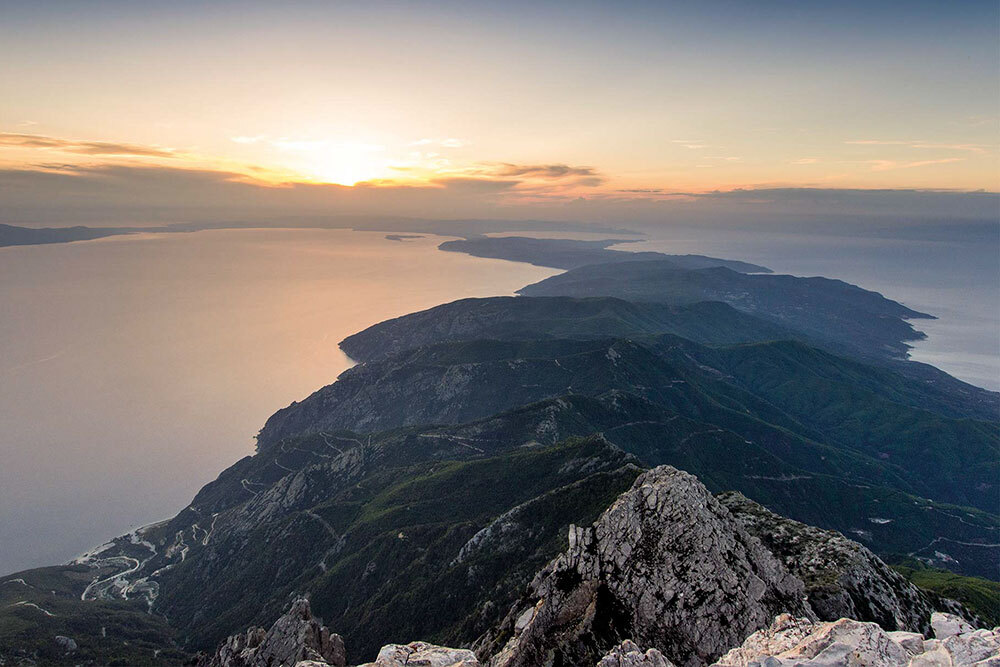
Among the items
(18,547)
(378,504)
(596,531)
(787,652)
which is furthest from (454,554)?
(18,547)

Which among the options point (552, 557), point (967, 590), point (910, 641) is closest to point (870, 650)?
point (910, 641)

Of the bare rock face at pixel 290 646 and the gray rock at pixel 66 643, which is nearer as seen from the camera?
the bare rock face at pixel 290 646

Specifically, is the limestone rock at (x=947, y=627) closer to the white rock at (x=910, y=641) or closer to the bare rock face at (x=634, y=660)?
the white rock at (x=910, y=641)

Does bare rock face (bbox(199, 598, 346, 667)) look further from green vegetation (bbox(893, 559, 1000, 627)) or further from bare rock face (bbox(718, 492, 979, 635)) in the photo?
green vegetation (bbox(893, 559, 1000, 627))

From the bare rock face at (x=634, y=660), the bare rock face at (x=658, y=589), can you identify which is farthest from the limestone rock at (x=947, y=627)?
the bare rock face at (x=634, y=660)

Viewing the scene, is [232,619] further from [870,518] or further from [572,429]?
[870,518]

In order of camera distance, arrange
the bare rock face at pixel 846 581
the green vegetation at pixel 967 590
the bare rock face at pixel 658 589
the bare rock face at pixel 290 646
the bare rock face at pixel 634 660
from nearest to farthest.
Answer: the bare rock face at pixel 634 660 → the bare rock face at pixel 658 589 → the bare rock face at pixel 846 581 → the bare rock face at pixel 290 646 → the green vegetation at pixel 967 590
